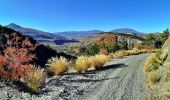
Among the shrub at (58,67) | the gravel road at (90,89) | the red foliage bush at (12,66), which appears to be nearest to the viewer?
the gravel road at (90,89)

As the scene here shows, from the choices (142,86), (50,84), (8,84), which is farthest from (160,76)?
(8,84)

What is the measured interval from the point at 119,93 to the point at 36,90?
3.58m

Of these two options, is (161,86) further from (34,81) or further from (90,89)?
(34,81)

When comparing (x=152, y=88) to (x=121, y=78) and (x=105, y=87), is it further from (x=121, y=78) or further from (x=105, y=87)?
(x=121, y=78)

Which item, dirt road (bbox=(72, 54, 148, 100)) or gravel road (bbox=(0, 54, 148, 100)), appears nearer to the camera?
dirt road (bbox=(72, 54, 148, 100))

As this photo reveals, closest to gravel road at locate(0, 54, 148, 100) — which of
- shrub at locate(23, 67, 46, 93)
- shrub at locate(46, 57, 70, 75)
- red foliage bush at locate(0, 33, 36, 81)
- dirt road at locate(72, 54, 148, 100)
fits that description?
dirt road at locate(72, 54, 148, 100)

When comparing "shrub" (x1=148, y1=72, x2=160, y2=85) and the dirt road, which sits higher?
"shrub" (x1=148, y1=72, x2=160, y2=85)

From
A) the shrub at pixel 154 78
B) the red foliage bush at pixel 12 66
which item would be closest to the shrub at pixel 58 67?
the red foliage bush at pixel 12 66


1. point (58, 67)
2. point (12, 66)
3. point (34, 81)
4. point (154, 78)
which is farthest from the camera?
point (58, 67)

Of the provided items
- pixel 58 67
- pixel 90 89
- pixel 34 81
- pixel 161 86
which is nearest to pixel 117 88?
pixel 90 89

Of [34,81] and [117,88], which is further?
[34,81]

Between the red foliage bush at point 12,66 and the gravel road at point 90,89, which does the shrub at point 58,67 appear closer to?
the gravel road at point 90,89

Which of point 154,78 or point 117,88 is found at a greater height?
point 154,78

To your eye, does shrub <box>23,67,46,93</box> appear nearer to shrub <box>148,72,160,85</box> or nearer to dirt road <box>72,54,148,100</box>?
dirt road <box>72,54,148,100</box>
